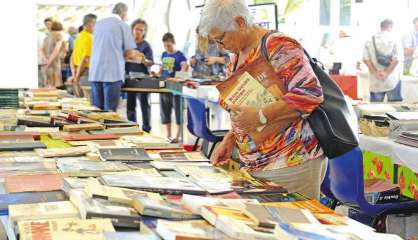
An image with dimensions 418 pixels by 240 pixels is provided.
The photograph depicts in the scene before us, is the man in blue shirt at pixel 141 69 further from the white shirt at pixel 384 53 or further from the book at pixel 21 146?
the book at pixel 21 146

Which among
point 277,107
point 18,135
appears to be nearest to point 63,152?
point 18,135

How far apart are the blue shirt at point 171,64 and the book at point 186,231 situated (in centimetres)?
662

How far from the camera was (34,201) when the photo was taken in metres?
1.97

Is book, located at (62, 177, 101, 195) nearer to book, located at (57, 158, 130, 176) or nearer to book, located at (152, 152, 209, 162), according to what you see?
book, located at (57, 158, 130, 176)

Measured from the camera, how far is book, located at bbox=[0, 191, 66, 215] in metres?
1.95

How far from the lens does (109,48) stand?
273 inches

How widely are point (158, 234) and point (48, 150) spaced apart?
136cm

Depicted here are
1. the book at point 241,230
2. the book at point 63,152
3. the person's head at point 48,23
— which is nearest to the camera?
the book at point 241,230

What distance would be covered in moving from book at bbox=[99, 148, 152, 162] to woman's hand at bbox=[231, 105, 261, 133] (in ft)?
1.38

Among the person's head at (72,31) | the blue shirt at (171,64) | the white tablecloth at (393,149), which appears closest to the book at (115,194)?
the white tablecloth at (393,149)

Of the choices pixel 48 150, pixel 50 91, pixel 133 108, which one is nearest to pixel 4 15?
pixel 50 91

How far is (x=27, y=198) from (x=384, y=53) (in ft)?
21.9

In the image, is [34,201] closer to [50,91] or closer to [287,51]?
[287,51]

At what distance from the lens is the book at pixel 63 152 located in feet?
9.00
